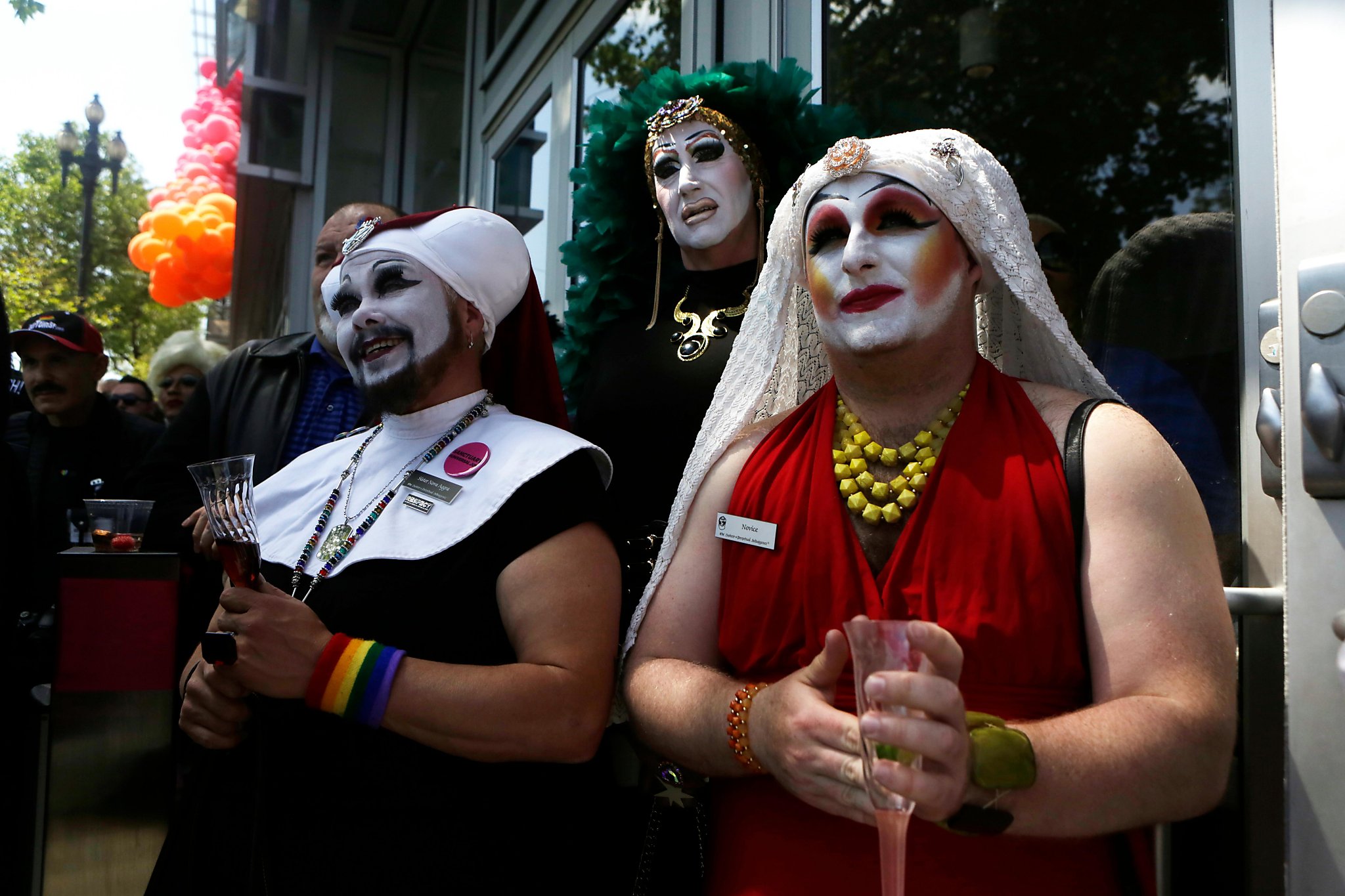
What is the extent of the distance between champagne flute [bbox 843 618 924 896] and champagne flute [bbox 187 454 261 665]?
105 cm

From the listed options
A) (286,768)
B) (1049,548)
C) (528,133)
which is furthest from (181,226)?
(1049,548)

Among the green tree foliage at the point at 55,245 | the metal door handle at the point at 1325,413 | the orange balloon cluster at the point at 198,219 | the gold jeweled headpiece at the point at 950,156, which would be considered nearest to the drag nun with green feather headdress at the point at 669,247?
the gold jeweled headpiece at the point at 950,156

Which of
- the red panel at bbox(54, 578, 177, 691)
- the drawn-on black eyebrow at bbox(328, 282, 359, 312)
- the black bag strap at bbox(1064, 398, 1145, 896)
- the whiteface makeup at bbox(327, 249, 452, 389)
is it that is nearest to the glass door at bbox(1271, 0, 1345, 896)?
the black bag strap at bbox(1064, 398, 1145, 896)

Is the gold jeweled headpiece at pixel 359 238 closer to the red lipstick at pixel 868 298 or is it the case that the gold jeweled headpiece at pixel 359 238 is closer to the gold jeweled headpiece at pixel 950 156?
the red lipstick at pixel 868 298

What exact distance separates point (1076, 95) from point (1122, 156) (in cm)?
26

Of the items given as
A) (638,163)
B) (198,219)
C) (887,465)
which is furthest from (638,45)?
(198,219)

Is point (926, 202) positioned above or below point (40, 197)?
below

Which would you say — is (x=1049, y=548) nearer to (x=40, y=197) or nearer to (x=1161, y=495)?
(x=1161, y=495)

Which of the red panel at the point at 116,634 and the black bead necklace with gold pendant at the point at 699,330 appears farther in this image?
the black bead necklace with gold pendant at the point at 699,330

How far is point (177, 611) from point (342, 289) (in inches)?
30.9

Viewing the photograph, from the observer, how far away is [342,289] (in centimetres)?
218

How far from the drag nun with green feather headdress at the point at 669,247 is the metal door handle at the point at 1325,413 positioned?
121 cm

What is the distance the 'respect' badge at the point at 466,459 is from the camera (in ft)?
6.49

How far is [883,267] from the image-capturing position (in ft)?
5.64
